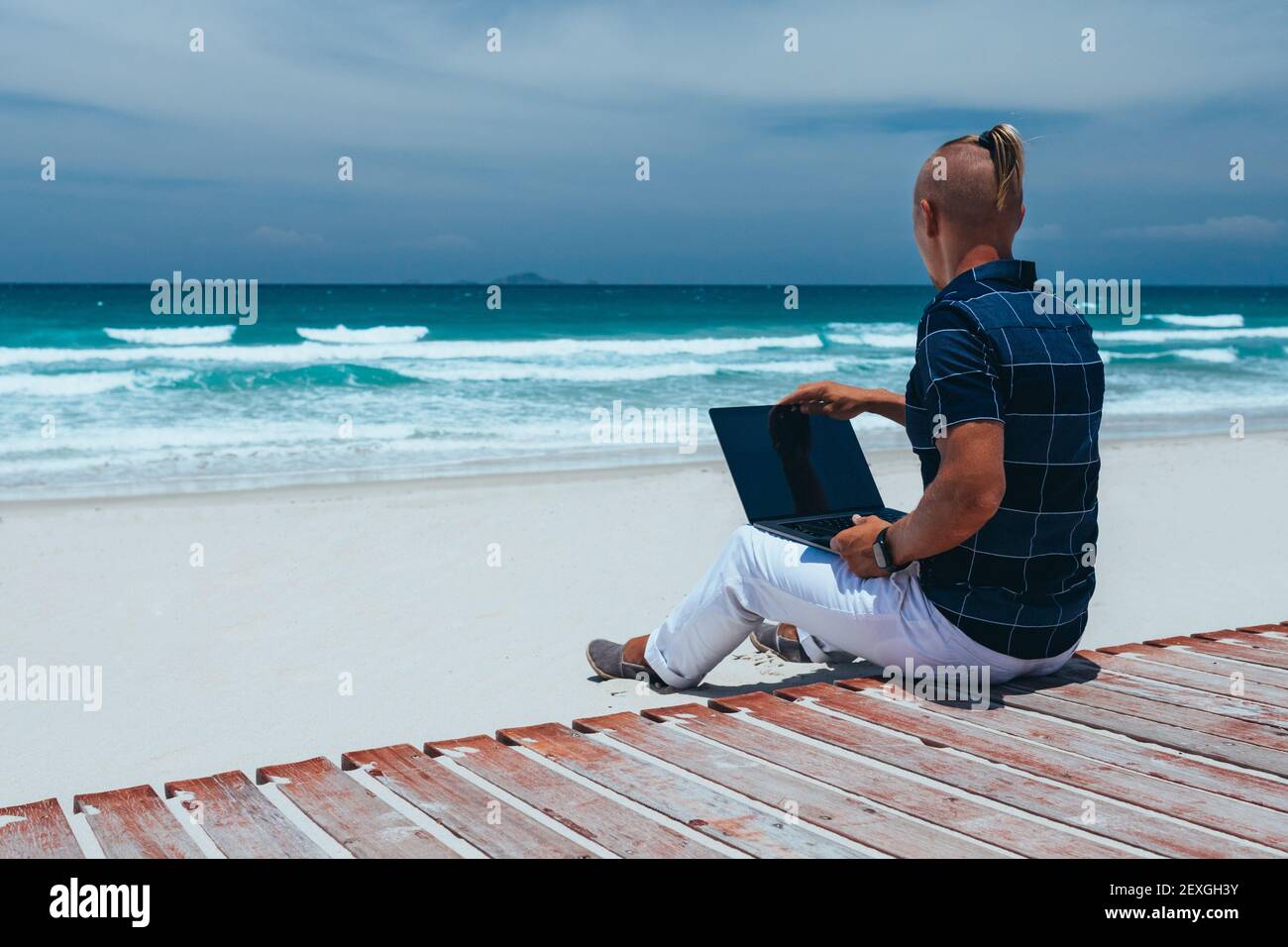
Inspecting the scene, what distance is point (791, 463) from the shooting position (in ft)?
13.0

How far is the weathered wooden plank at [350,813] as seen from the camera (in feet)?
8.09

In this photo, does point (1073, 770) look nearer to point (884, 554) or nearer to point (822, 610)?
point (884, 554)

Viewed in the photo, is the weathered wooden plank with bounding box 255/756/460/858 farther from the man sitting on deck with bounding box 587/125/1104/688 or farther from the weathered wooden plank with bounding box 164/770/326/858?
the man sitting on deck with bounding box 587/125/1104/688

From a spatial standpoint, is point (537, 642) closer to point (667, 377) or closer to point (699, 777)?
point (699, 777)

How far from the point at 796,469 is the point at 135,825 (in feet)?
7.39

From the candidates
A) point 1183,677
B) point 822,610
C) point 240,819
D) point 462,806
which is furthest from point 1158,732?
point 240,819

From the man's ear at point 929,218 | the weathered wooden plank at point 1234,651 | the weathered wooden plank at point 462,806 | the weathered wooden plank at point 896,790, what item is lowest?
the weathered wooden plank at point 462,806

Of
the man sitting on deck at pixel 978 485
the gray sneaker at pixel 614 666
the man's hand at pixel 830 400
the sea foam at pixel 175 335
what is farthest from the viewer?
the sea foam at pixel 175 335

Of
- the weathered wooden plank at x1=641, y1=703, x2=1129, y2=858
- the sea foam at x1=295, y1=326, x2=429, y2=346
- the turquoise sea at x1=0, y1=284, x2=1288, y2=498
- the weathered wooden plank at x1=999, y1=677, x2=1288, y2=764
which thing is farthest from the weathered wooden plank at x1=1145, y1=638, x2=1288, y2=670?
the sea foam at x1=295, y1=326, x2=429, y2=346

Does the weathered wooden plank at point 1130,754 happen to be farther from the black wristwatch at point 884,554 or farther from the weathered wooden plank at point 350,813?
the weathered wooden plank at point 350,813

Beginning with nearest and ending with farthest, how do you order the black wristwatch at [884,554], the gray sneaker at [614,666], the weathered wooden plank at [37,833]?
the weathered wooden plank at [37,833] → the black wristwatch at [884,554] → the gray sneaker at [614,666]

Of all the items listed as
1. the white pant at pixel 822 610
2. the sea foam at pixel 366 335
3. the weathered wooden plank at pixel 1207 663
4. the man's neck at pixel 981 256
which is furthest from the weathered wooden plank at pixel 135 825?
the sea foam at pixel 366 335

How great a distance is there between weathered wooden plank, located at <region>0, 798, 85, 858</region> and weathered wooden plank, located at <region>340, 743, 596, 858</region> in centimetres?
66

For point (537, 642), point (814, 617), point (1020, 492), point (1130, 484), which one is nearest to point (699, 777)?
point (814, 617)
